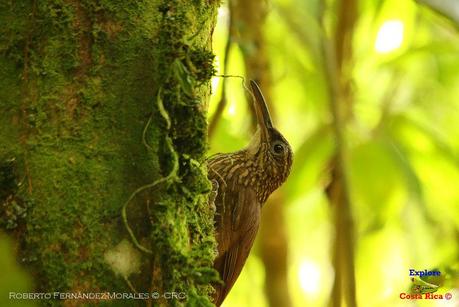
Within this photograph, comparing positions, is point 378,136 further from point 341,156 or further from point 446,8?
point 446,8

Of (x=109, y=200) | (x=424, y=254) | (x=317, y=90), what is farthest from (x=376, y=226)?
(x=109, y=200)

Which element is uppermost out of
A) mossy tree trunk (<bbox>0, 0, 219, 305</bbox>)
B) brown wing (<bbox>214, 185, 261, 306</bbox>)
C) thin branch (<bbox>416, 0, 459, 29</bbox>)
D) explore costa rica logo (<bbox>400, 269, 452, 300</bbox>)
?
thin branch (<bbox>416, 0, 459, 29</bbox>)

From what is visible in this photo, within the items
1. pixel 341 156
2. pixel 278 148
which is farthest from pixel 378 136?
pixel 278 148

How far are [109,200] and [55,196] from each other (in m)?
0.12

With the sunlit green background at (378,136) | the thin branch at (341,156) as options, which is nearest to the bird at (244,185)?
the sunlit green background at (378,136)

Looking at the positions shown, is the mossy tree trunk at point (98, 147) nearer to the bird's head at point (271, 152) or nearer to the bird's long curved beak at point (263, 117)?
the bird's long curved beak at point (263, 117)

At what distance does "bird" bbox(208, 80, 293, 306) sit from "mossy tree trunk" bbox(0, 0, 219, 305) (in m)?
1.35

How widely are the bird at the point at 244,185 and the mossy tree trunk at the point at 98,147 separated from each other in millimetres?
1354

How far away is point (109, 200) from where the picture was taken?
1.63 metres

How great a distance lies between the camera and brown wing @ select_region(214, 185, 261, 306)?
3.19 meters

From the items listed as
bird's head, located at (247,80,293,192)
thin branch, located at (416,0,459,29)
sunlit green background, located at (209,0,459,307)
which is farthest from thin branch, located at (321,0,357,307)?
thin branch, located at (416,0,459,29)

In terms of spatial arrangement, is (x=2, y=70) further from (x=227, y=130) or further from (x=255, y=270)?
(x=255, y=270)

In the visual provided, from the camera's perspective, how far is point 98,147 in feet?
5.44

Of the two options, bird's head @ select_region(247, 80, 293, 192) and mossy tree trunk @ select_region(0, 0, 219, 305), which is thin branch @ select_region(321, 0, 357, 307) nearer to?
bird's head @ select_region(247, 80, 293, 192)
